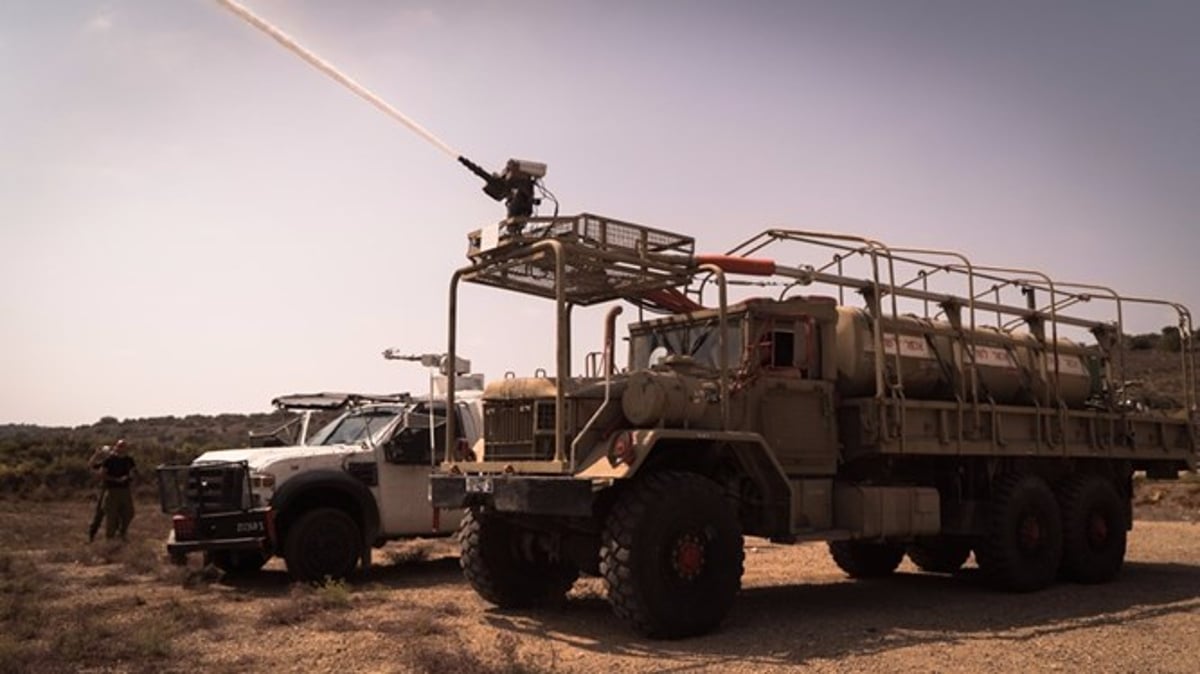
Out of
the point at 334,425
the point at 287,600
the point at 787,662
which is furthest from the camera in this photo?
the point at 334,425

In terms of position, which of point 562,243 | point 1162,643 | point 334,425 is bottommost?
point 1162,643

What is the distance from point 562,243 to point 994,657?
4.64 metres

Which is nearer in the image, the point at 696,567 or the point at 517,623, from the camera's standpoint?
the point at 696,567

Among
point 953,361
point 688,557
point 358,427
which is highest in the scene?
point 953,361

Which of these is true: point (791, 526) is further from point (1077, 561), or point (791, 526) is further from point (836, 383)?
point (1077, 561)

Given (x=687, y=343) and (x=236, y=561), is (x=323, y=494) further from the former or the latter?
(x=687, y=343)

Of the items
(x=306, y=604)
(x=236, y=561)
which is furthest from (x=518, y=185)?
(x=236, y=561)

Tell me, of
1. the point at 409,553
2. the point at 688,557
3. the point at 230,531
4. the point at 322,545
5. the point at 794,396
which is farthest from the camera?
the point at 409,553

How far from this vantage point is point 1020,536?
11891mm

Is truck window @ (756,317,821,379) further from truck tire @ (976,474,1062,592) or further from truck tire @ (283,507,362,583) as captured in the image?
truck tire @ (283,507,362,583)

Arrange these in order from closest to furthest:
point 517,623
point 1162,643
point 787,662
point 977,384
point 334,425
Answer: point 787,662
point 1162,643
point 517,623
point 977,384
point 334,425

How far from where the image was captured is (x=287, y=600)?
1059cm

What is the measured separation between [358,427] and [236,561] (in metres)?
2.21

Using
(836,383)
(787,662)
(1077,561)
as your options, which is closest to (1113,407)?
(1077,561)
